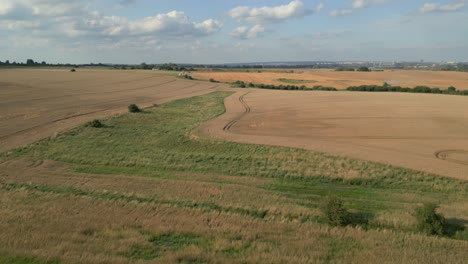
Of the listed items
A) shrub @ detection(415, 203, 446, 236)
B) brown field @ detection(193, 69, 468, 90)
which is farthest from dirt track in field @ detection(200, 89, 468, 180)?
brown field @ detection(193, 69, 468, 90)

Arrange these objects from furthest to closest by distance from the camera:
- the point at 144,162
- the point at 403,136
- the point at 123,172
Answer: the point at 403,136 → the point at 144,162 → the point at 123,172

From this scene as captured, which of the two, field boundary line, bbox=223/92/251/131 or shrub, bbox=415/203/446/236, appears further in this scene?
field boundary line, bbox=223/92/251/131

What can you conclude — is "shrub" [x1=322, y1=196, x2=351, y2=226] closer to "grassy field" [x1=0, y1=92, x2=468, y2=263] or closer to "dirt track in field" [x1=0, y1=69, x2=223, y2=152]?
"grassy field" [x1=0, y1=92, x2=468, y2=263]

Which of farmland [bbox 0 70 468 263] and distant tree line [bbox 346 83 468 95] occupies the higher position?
distant tree line [bbox 346 83 468 95]

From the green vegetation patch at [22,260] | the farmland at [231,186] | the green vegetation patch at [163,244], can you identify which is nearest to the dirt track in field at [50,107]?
the farmland at [231,186]

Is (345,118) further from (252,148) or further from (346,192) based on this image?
(346,192)

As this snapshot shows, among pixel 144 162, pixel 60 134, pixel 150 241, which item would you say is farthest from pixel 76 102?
pixel 150 241

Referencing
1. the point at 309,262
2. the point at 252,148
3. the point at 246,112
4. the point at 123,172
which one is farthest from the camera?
the point at 246,112
